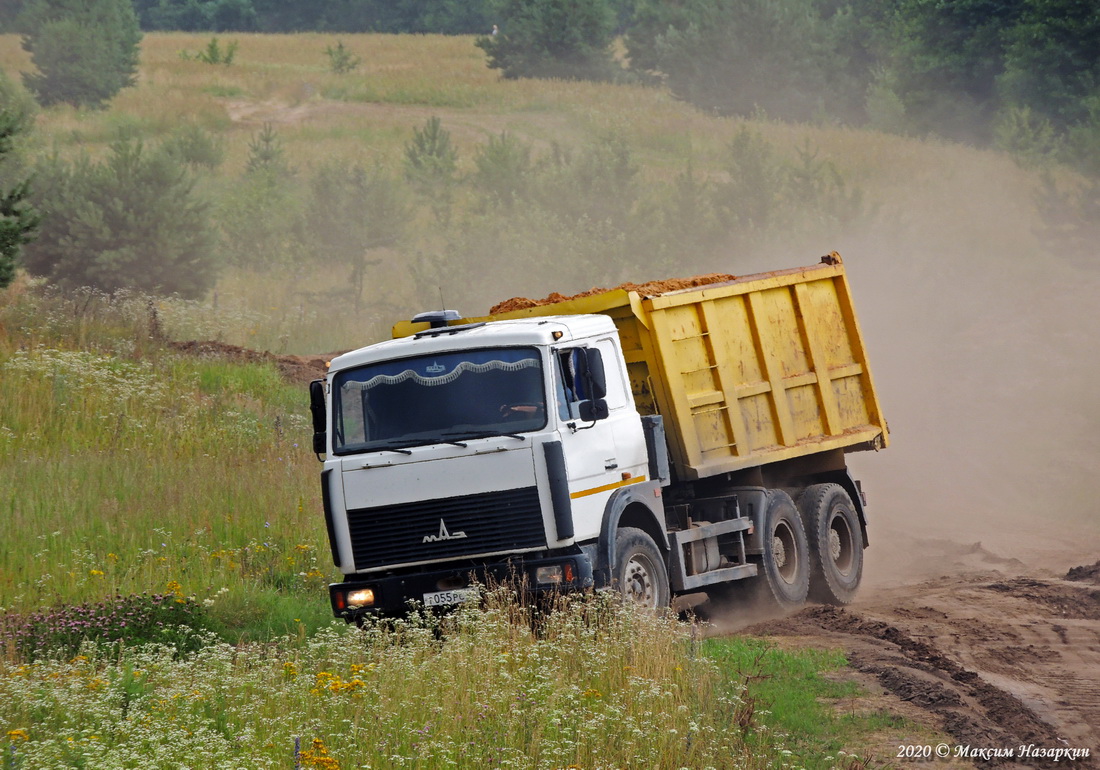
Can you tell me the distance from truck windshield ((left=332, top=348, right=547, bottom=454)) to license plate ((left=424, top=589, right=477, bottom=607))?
1.13 metres

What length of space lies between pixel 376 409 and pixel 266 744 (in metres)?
4.10

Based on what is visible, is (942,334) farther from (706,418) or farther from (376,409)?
(376,409)

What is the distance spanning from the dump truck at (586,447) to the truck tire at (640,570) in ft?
0.08

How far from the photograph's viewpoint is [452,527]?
978cm

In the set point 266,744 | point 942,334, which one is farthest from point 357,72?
point 266,744

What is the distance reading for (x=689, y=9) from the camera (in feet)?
244

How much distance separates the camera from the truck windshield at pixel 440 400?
9992 millimetres

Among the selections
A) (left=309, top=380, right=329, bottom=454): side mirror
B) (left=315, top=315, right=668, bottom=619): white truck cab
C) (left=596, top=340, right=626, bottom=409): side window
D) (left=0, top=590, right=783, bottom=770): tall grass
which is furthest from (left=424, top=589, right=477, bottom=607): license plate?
(left=596, top=340, right=626, bottom=409): side window

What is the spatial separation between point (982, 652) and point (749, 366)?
360cm

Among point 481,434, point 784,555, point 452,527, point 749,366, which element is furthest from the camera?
point 784,555

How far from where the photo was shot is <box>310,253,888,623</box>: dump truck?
975 centimetres

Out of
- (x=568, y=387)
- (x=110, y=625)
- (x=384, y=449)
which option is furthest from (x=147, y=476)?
(x=568, y=387)

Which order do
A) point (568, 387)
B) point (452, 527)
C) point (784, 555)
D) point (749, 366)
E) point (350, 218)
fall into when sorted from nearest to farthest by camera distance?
point (452, 527), point (568, 387), point (749, 366), point (784, 555), point (350, 218)

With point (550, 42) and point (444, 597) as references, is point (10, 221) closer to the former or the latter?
point (444, 597)
